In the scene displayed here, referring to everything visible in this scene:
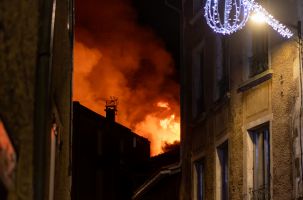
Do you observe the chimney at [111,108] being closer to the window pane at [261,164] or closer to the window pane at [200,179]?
the window pane at [200,179]

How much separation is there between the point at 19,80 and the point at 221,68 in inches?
505

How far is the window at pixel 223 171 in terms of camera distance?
17.4m

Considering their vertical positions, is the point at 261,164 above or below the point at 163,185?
below

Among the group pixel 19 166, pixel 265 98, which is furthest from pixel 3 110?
pixel 265 98

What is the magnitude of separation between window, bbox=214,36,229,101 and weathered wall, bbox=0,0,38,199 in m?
→ 11.7

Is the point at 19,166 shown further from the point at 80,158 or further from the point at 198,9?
the point at 80,158

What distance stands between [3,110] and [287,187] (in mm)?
8743

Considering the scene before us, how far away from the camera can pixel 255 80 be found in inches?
594

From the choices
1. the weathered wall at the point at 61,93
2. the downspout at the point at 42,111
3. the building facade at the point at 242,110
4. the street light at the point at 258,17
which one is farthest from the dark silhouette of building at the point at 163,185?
the downspout at the point at 42,111

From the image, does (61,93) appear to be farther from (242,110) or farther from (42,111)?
(242,110)

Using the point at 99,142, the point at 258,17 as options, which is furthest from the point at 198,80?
the point at 99,142

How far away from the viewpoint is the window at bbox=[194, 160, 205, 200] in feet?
64.3

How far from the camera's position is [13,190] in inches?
216

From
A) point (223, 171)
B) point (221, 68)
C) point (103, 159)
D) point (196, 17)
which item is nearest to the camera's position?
point (223, 171)
